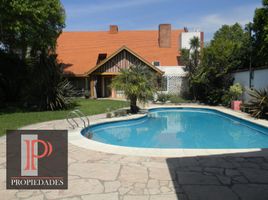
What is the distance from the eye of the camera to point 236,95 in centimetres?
1672

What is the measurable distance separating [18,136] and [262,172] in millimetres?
6917

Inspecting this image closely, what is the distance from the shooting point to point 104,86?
25.3m

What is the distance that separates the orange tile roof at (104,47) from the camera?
26.9 meters

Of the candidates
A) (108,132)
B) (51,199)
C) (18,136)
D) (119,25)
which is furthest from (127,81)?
(119,25)

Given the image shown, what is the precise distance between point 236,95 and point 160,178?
45.4ft

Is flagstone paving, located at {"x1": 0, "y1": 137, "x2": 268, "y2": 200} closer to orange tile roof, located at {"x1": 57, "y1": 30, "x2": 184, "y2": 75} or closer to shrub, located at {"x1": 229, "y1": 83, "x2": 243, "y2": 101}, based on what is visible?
shrub, located at {"x1": 229, "y1": 83, "x2": 243, "y2": 101}

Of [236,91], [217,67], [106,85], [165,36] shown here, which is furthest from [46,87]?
[165,36]

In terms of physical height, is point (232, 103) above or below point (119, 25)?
below

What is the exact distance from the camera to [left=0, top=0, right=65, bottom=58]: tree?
1309 centimetres

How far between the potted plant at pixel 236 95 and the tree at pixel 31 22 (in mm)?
12589

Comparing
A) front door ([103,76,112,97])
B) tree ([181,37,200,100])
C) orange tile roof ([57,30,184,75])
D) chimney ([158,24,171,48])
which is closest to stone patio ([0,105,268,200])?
tree ([181,37,200,100])

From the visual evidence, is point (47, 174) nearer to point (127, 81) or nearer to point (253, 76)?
point (127, 81)

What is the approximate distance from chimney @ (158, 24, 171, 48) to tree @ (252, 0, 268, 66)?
32.2 feet

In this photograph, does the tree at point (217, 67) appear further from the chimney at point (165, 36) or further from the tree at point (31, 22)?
the tree at point (31, 22)
